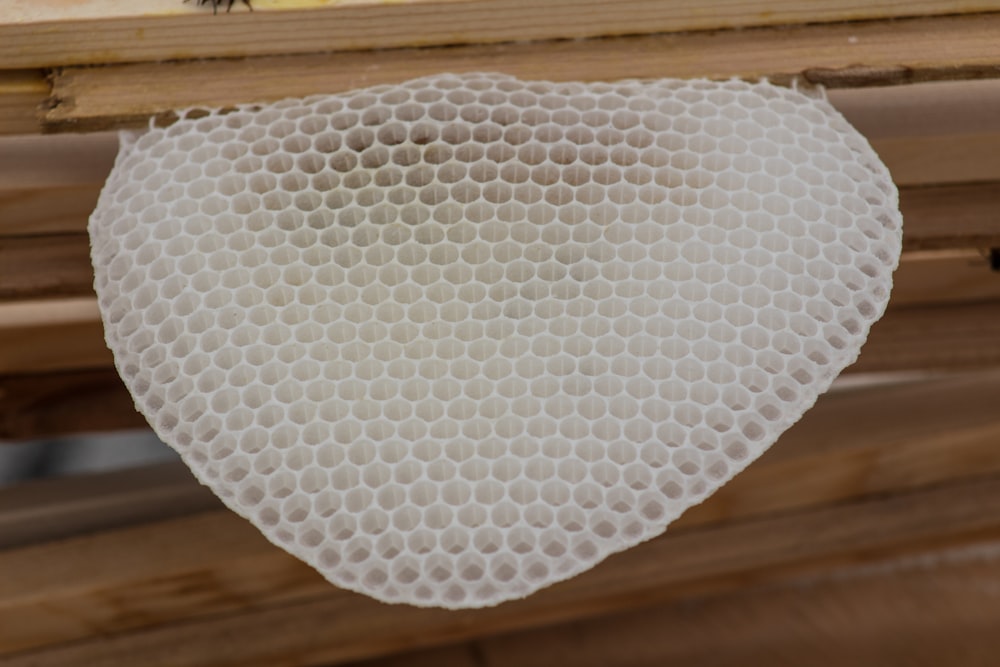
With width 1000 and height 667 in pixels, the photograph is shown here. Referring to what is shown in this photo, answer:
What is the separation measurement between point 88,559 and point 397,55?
612mm

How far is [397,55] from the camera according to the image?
622mm

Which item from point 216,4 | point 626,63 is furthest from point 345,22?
point 626,63

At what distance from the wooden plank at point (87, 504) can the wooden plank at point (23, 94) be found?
0.50m

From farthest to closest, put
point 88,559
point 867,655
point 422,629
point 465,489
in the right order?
point 867,655 < point 422,629 < point 88,559 < point 465,489

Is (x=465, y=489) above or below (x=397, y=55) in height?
below

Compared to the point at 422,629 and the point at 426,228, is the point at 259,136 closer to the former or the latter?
the point at 426,228

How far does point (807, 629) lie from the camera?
1210 mm

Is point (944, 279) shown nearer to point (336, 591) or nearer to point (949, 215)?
point (949, 215)

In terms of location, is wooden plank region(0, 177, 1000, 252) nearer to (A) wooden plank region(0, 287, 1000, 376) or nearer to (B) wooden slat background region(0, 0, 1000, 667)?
(B) wooden slat background region(0, 0, 1000, 667)

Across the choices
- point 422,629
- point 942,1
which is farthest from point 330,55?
point 422,629

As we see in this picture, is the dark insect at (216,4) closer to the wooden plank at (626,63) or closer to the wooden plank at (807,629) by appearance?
the wooden plank at (626,63)

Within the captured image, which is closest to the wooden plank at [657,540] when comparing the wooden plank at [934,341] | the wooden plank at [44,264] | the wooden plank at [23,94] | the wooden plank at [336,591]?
the wooden plank at [336,591]

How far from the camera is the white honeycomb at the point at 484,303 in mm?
553

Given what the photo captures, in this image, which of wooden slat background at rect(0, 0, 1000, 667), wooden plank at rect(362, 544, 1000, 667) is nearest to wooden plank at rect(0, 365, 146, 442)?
wooden slat background at rect(0, 0, 1000, 667)
